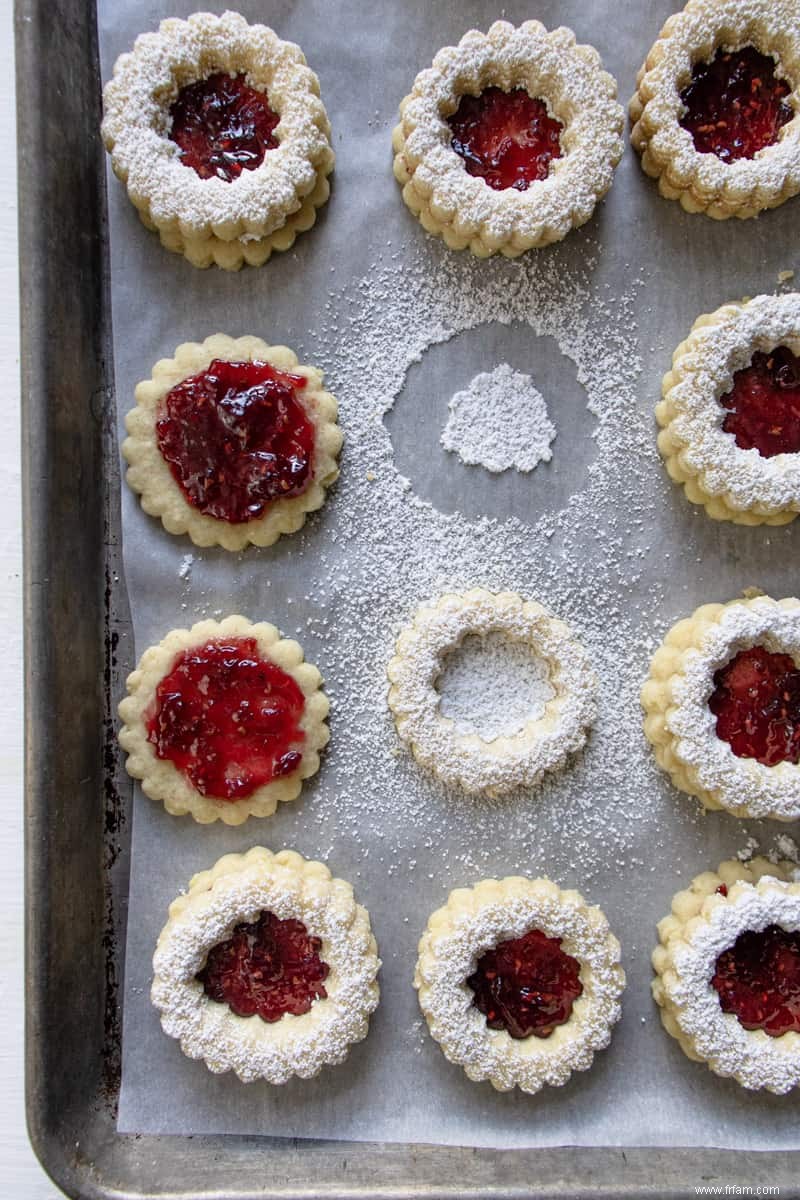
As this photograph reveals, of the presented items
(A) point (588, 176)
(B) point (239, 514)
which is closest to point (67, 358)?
(B) point (239, 514)

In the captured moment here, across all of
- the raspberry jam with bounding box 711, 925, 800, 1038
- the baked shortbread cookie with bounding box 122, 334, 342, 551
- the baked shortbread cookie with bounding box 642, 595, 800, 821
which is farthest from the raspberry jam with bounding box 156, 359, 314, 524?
the raspberry jam with bounding box 711, 925, 800, 1038

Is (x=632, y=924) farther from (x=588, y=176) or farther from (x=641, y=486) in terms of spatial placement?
(x=588, y=176)

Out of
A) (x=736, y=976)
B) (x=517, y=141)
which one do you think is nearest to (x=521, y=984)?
(x=736, y=976)

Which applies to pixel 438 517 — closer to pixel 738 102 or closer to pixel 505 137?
pixel 505 137

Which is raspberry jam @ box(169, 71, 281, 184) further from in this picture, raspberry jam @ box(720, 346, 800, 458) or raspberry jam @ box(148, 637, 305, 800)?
raspberry jam @ box(720, 346, 800, 458)

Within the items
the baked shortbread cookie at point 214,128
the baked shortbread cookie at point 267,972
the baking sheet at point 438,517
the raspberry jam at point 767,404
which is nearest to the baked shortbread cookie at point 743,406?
the raspberry jam at point 767,404

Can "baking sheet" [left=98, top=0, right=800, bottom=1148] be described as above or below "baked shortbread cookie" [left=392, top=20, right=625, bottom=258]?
below

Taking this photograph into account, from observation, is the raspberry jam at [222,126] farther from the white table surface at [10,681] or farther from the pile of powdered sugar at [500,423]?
the pile of powdered sugar at [500,423]
